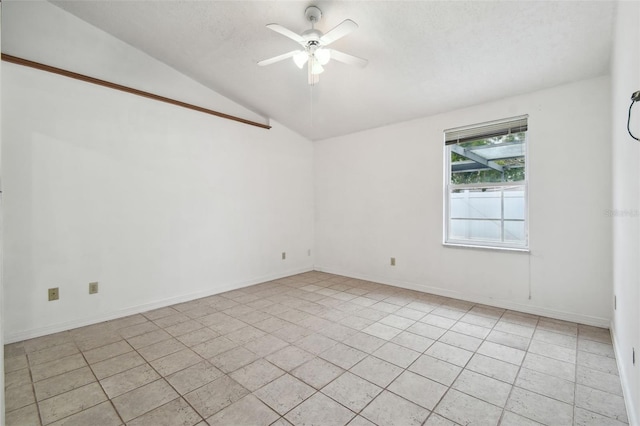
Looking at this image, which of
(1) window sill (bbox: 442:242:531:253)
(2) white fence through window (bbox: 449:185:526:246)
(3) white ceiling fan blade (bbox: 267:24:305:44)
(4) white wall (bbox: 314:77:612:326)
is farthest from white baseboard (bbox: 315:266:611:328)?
(3) white ceiling fan blade (bbox: 267:24:305:44)

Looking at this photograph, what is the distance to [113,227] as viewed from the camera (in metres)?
3.11

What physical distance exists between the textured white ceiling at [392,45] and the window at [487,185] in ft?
1.35

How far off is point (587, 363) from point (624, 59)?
6.90 ft

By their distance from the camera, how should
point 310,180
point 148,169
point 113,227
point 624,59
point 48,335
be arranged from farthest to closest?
point 310,180
point 148,169
point 113,227
point 48,335
point 624,59

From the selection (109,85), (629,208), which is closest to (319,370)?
(629,208)

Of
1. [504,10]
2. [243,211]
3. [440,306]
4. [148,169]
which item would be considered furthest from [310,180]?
[504,10]

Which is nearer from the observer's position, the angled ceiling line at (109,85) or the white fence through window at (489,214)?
the angled ceiling line at (109,85)

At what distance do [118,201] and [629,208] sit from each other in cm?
422

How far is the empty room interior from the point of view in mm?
1877

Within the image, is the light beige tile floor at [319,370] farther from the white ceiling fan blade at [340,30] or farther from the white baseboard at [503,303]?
the white ceiling fan blade at [340,30]

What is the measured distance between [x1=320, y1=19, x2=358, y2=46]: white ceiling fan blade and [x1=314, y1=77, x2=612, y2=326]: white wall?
2.12 m

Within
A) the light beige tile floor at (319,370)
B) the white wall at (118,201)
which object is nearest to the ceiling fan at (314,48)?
the white wall at (118,201)

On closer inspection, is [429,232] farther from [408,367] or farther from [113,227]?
[113,227]

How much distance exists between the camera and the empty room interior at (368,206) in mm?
1877
